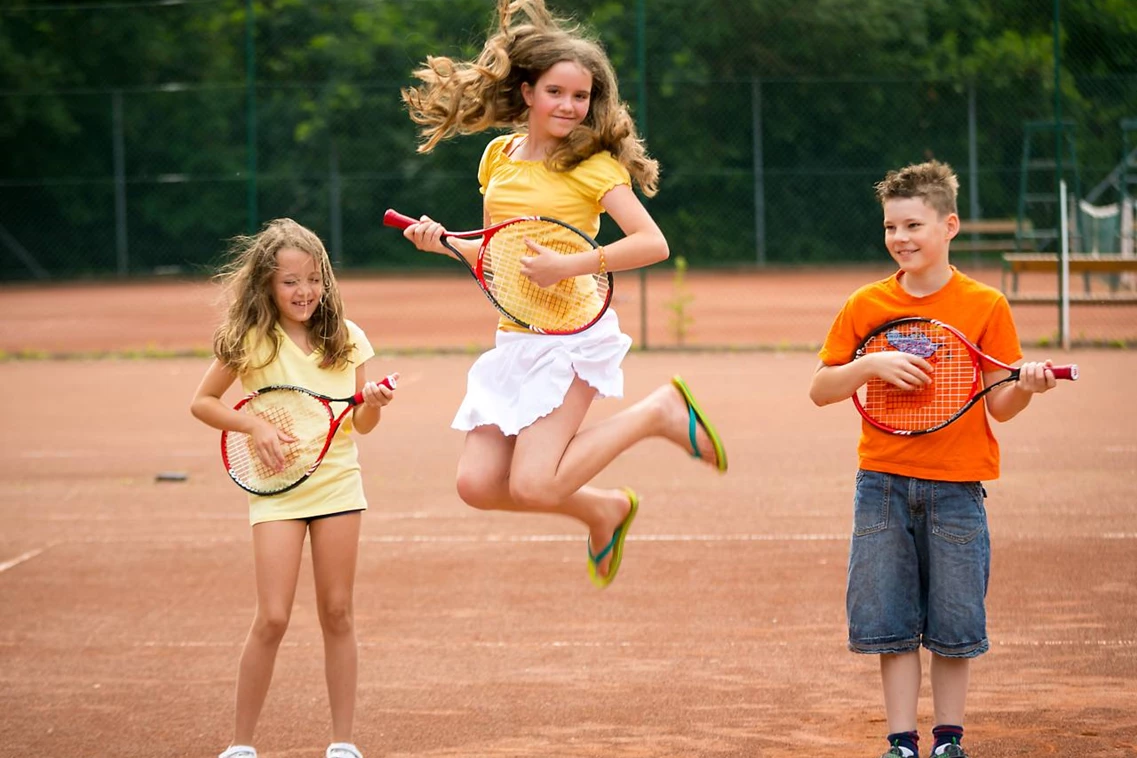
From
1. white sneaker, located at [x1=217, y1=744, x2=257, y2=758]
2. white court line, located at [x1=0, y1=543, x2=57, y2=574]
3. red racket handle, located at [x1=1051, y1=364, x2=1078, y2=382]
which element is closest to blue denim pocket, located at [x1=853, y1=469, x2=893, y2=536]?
red racket handle, located at [x1=1051, y1=364, x2=1078, y2=382]

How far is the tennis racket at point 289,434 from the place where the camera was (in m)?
3.98

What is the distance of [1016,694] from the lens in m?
4.68

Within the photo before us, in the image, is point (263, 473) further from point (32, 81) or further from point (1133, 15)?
point (32, 81)

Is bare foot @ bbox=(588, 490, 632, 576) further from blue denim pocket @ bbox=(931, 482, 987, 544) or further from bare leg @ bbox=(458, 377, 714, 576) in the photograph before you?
blue denim pocket @ bbox=(931, 482, 987, 544)

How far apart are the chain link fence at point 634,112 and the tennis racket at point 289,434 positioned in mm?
12906

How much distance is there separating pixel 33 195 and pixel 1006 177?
1531cm

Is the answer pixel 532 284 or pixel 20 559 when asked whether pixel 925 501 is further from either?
pixel 20 559

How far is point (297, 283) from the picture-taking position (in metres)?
4.05

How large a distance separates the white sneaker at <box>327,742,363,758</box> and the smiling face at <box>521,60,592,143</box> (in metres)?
1.80

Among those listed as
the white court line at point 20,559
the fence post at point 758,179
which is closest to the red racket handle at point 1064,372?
the white court line at point 20,559

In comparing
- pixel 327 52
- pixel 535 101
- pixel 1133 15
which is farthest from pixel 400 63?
pixel 535 101

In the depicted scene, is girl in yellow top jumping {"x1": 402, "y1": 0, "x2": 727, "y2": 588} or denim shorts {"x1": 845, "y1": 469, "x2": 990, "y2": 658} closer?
denim shorts {"x1": 845, "y1": 469, "x2": 990, "y2": 658}

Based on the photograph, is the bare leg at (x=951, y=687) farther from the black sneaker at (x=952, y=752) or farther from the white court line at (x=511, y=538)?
the white court line at (x=511, y=538)

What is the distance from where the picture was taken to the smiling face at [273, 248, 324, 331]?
159 inches
